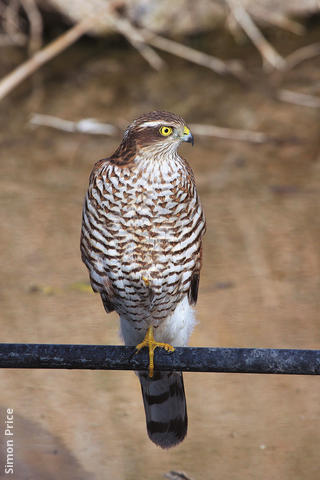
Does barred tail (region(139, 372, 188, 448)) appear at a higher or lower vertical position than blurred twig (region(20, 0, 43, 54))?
lower

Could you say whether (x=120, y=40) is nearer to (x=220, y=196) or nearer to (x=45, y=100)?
(x=45, y=100)

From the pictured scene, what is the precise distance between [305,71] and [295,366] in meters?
6.86

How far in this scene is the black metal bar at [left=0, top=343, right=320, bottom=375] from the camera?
6.89 ft

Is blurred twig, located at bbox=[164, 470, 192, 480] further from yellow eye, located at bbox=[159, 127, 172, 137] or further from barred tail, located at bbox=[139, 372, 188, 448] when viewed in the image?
yellow eye, located at bbox=[159, 127, 172, 137]

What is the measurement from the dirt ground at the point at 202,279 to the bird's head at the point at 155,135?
1476mm

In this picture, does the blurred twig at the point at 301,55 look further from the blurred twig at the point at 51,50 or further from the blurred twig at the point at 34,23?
the blurred twig at the point at 34,23

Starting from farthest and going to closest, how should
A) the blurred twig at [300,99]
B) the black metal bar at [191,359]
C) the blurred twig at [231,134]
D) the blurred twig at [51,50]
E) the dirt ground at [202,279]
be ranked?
the blurred twig at [300,99]
the blurred twig at [231,134]
the blurred twig at [51,50]
the dirt ground at [202,279]
the black metal bar at [191,359]

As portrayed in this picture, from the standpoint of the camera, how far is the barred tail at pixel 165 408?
301 centimetres

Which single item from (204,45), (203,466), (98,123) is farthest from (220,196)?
(204,45)

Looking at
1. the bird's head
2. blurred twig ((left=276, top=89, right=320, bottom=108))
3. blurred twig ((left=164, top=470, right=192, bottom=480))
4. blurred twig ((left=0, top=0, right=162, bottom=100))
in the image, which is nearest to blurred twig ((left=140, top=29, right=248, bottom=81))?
blurred twig ((left=0, top=0, right=162, bottom=100))

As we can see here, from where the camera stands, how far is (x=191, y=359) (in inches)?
84.2

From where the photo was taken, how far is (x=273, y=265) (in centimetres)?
498

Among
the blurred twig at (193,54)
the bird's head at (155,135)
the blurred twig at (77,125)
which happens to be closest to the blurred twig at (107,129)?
the blurred twig at (77,125)

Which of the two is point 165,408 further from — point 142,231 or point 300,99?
point 300,99
